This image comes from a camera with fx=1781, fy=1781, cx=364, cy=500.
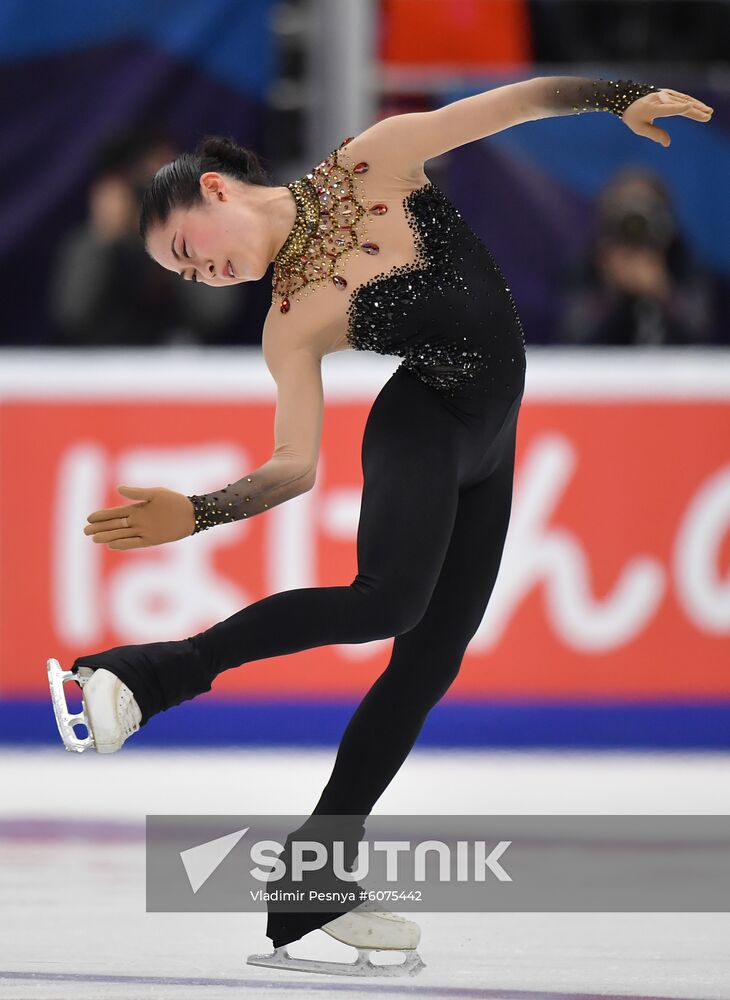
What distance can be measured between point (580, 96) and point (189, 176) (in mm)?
655

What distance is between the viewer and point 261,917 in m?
3.27

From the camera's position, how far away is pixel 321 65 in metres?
5.80

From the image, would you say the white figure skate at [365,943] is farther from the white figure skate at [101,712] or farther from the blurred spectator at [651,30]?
the blurred spectator at [651,30]

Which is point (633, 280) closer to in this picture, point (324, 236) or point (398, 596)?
point (324, 236)

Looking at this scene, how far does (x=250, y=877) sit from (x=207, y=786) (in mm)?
1031

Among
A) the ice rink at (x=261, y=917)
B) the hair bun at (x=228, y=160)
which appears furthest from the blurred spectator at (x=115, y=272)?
the hair bun at (x=228, y=160)

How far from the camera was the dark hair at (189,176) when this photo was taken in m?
2.92

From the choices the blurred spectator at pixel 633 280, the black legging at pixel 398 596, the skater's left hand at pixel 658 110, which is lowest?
the black legging at pixel 398 596

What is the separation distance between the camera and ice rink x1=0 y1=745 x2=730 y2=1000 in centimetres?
272

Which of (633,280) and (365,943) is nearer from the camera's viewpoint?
(365,943)

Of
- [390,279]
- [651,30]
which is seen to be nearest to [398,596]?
[390,279]

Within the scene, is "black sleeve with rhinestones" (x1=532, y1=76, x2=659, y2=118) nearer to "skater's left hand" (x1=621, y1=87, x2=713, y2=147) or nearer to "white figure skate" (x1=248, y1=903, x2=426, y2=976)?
"skater's left hand" (x1=621, y1=87, x2=713, y2=147)

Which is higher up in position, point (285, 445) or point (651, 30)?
point (651, 30)

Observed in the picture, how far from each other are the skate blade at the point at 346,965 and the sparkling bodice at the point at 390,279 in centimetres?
93
